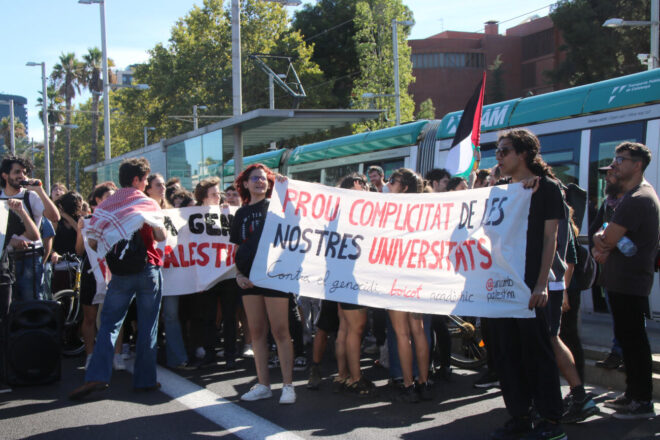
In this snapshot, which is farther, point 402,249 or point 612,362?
point 612,362

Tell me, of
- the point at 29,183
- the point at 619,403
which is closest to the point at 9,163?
the point at 29,183

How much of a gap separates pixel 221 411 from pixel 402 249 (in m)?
1.84

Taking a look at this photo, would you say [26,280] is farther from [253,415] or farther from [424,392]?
[424,392]

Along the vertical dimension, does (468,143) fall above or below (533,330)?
above

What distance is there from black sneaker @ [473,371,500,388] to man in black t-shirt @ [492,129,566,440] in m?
1.29

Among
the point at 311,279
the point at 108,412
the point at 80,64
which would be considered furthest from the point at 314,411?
the point at 80,64

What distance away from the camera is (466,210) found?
4895 mm

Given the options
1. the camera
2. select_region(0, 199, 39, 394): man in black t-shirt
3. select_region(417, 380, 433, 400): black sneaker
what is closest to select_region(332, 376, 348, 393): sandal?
select_region(417, 380, 433, 400): black sneaker

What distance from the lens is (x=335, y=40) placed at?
4194 cm

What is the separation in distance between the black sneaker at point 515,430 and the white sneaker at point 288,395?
1627mm

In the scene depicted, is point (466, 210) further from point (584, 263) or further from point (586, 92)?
point (586, 92)

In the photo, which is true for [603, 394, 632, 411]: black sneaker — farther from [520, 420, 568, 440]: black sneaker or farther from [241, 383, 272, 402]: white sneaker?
[241, 383, 272, 402]: white sneaker

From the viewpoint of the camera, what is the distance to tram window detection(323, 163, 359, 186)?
14.3 metres

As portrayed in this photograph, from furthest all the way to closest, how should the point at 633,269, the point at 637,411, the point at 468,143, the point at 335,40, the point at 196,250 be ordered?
the point at 335,40
the point at 468,143
the point at 196,250
the point at 633,269
the point at 637,411
